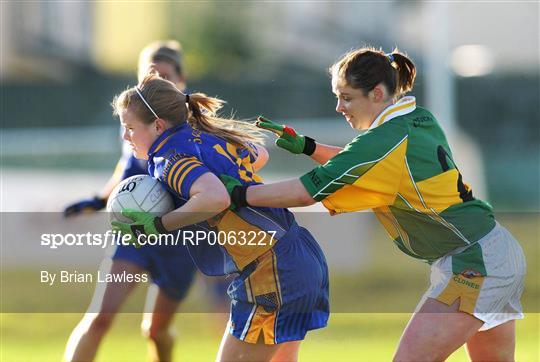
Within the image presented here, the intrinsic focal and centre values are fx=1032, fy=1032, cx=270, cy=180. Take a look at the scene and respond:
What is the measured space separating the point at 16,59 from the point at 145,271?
2603cm

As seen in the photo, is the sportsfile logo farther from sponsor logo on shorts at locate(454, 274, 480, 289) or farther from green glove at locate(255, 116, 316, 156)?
sponsor logo on shorts at locate(454, 274, 480, 289)

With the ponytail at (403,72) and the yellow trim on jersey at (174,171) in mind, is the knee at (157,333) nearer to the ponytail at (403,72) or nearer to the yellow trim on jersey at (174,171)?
the yellow trim on jersey at (174,171)

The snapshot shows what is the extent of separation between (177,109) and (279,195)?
2.13 feet

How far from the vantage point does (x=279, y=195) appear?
13.8ft

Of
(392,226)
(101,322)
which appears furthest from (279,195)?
(101,322)

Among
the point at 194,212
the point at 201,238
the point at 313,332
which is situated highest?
the point at 194,212

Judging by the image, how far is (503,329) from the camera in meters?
4.47

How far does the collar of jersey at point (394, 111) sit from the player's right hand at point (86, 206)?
2.48m

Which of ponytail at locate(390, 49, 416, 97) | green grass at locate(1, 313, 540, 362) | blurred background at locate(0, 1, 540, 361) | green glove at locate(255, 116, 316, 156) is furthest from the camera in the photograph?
blurred background at locate(0, 1, 540, 361)

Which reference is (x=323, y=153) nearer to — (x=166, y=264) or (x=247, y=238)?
(x=247, y=238)

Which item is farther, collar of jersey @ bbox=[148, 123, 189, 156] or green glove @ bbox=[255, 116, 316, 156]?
green glove @ bbox=[255, 116, 316, 156]

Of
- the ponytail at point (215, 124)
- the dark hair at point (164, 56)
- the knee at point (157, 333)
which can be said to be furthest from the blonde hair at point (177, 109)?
the knee at point (157, 333)

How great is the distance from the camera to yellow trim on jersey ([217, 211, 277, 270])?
437cm


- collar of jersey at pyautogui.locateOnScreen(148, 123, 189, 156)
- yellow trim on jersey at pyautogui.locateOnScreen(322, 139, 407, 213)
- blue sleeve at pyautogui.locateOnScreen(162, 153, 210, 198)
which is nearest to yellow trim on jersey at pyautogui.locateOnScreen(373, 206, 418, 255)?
yellow trim on jersey at pyautogui.locateOnScreen(322, 139, 407, 213)
